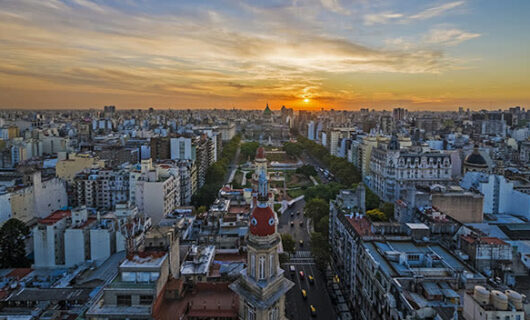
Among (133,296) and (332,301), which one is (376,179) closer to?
(332,301)

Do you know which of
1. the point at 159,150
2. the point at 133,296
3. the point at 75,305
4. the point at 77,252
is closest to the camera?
the point at 133,296

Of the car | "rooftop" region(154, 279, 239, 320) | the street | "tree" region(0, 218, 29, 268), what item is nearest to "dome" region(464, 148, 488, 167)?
the street

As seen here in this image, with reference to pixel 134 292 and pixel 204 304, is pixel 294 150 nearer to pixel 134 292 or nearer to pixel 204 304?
pixel 204 304

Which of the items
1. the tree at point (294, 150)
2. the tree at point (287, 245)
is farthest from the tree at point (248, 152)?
the tree at point (287, 245)

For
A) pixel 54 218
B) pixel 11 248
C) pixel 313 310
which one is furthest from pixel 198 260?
pixel 11 248

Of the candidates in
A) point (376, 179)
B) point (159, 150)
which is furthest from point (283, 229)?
point (159, 150)

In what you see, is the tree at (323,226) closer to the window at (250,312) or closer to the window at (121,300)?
the window at (250,312)
